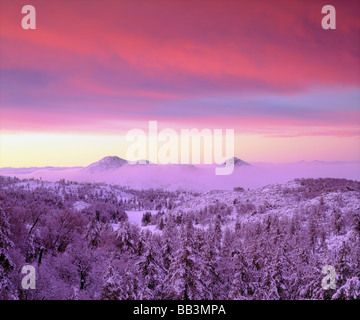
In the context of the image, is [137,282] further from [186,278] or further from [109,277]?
[186,278]

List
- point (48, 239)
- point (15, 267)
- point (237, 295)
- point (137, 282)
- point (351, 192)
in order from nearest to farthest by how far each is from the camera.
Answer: point (15, 267) → point (137, 282) → point (237, 295) → point (48, 239) → point (351, 192)

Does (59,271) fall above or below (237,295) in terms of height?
above

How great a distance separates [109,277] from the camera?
73.4 feet

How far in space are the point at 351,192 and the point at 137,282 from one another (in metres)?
133

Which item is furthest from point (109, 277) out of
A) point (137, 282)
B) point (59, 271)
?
point (59, 271)

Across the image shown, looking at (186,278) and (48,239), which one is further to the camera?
(48,239)

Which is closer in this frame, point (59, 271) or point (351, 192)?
point (59, 271)
